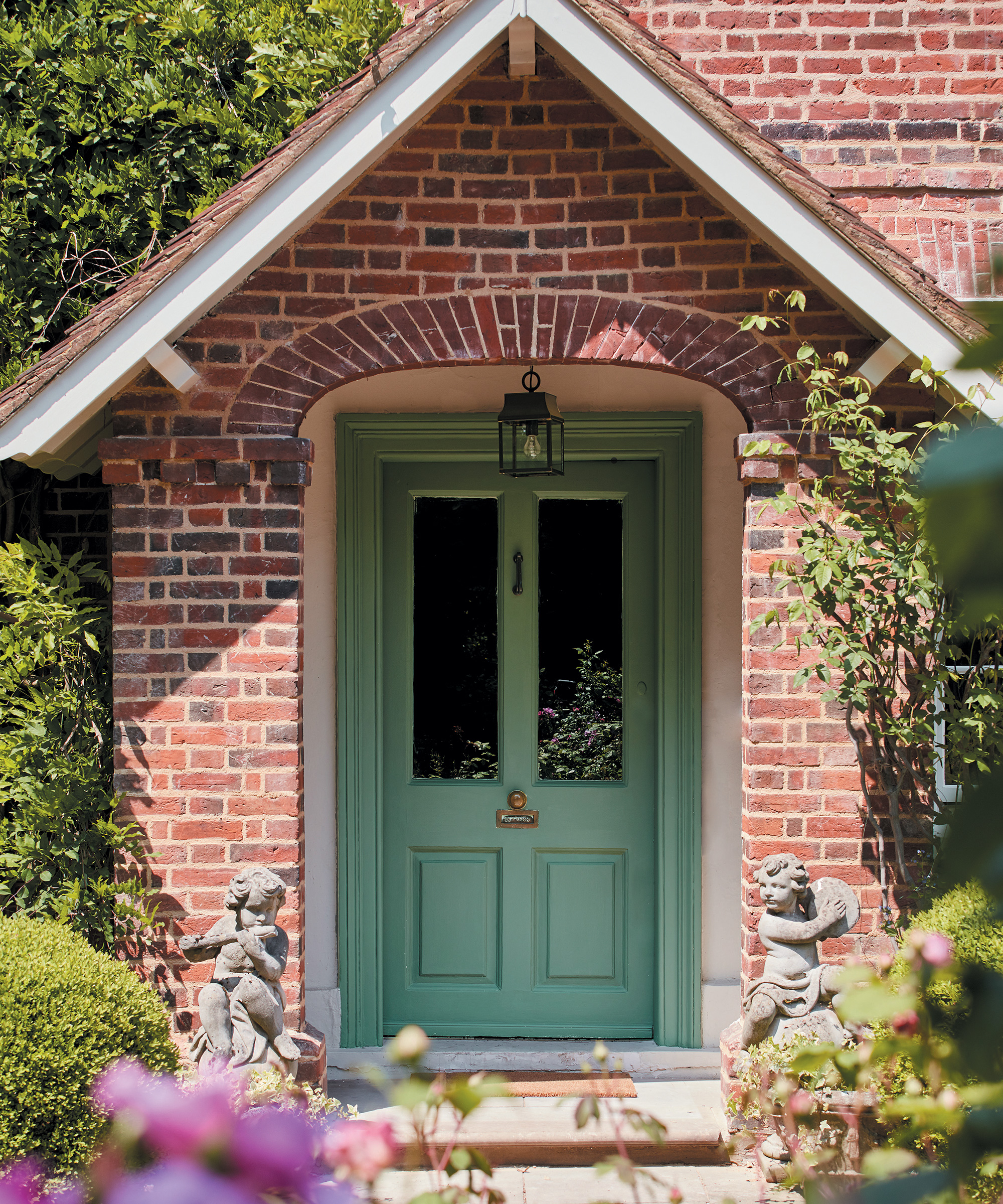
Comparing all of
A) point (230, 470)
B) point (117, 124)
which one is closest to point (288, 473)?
point (230, 470)

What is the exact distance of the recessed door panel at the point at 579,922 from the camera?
433 centimetres

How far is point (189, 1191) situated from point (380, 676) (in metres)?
3.70

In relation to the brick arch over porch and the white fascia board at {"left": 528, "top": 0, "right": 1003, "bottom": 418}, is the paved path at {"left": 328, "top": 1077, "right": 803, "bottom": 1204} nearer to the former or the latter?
the brick arch over porch

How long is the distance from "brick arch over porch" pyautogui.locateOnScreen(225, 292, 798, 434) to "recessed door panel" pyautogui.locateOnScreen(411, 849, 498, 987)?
2.10 metres

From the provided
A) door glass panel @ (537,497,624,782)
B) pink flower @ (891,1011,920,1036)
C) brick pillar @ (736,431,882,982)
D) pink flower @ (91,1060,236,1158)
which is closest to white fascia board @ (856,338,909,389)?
brick pillar @ (736,431,882,982)

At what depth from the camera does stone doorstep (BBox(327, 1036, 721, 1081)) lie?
4.05 m

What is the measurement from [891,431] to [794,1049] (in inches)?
84.7

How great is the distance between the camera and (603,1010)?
14.1 feet

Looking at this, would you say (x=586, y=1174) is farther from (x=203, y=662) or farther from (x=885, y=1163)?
(x=885, y=1163)

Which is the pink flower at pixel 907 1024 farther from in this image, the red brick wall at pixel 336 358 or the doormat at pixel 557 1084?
the doormat at pixel 557 1084

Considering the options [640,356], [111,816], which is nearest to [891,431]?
[640,356]

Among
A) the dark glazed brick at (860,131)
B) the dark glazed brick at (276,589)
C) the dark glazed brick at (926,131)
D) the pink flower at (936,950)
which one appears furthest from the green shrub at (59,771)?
the dark glazed brick at (926,131)

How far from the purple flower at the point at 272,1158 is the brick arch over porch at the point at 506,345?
3.03 metres

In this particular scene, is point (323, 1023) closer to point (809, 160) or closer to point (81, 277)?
point (81, 277)
